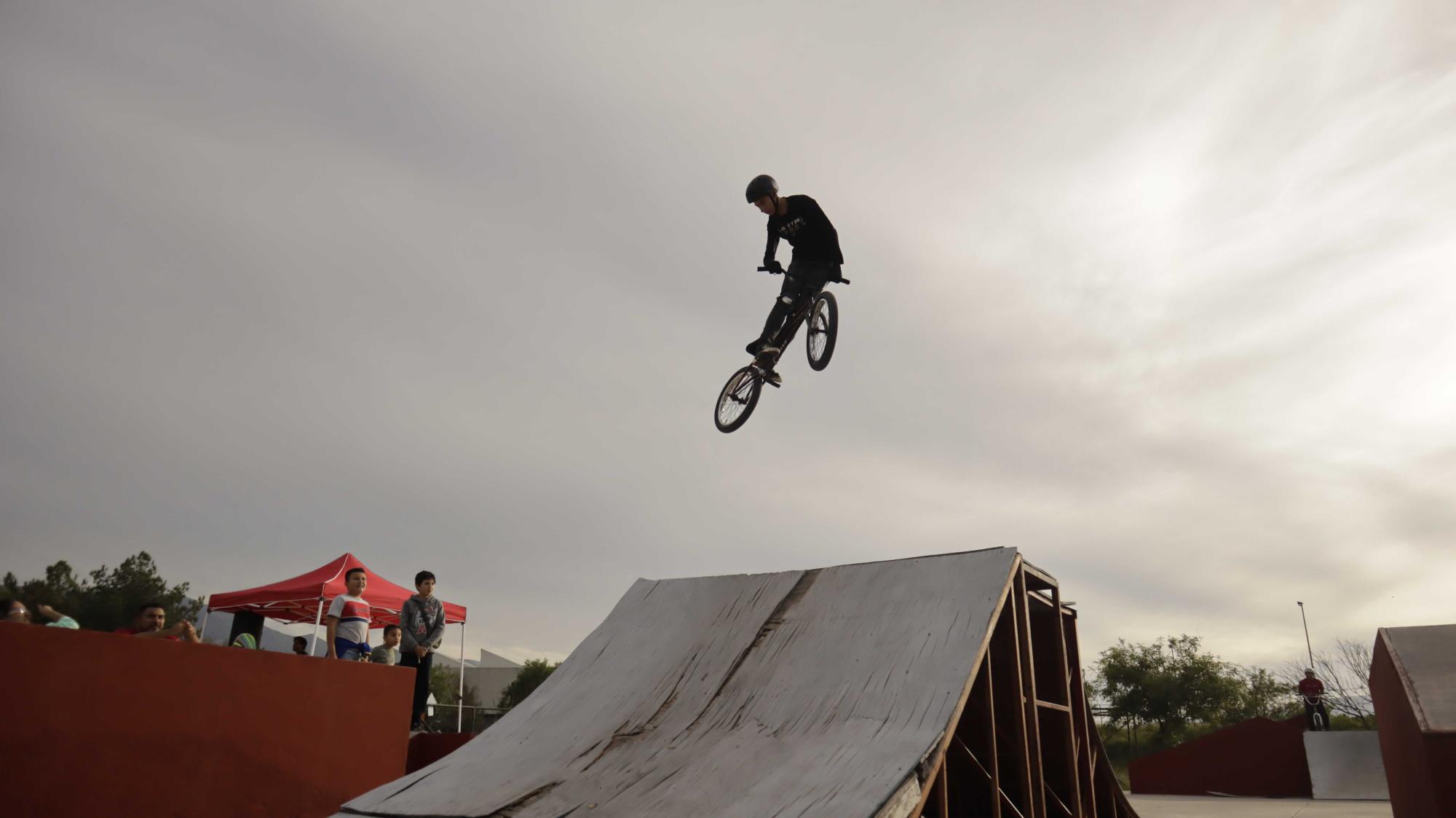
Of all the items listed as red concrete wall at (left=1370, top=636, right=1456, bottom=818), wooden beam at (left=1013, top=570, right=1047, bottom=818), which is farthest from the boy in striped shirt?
red concrete wall at (left=1370, top=636, right=1456, bottom=818)

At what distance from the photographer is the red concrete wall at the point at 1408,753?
6.23 meters

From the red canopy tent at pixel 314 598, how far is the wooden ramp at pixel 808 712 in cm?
609

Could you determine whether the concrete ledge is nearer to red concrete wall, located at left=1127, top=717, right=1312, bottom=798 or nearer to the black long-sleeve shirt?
red concrete wall, located at left=1127, top=717, right=1312, bottom=798

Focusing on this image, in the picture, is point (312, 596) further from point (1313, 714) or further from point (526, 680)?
point (526, 680)

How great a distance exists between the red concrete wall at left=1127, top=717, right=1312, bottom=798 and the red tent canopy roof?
54.0ft

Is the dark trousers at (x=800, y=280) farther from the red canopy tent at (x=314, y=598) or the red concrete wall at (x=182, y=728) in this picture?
the red canopy tent at (x=314, y=598)

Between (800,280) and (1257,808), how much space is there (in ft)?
40.4

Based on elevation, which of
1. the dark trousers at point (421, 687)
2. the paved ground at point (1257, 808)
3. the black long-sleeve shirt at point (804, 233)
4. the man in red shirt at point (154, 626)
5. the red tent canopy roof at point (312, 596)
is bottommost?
the paved ground at point (1257, 808)

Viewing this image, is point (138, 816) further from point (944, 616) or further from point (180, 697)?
point (944, 616)

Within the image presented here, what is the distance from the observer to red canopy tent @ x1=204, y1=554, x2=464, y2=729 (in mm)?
11188

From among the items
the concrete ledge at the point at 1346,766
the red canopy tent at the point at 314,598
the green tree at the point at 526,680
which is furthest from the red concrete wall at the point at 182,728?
the green tree at the point at 526,680

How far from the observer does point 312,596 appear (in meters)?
11.1

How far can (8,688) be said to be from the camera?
443 cm

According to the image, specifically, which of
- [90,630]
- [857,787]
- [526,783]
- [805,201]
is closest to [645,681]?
[526,783]
